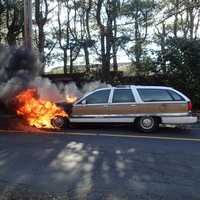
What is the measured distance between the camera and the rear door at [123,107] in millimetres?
13188

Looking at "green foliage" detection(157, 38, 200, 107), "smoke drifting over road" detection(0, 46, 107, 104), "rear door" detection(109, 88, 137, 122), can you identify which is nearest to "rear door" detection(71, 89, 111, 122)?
"rear door" detection(109, 88, 137, 122)

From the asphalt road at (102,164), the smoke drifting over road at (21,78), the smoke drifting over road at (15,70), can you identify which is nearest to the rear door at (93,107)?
the asphalt road at (102,164)

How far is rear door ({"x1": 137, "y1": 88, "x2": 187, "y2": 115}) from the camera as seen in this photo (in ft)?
42.7

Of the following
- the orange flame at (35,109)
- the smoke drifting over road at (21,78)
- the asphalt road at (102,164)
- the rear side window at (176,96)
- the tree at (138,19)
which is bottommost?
the asphalt road at (102,164)

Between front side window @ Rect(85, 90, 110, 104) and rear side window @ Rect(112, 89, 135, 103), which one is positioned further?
front side window @ Rect(85, 90, 110, 104)

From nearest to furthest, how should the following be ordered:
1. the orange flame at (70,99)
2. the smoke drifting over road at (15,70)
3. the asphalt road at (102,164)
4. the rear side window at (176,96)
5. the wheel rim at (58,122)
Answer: the asphalt road at (102,164)
the rear side window at (176,96)
the wheel rim at (58,122)
the orange flame at (70,99)
the smoke drifting over road at (15,70)

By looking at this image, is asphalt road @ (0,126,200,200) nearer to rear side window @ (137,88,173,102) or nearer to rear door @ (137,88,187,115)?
rear door @ (137,88,187,115)

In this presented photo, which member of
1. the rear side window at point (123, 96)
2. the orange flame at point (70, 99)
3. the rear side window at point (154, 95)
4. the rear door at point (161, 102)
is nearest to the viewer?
the rear door at point (161, 102)

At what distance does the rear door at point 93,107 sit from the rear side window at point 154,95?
122cm

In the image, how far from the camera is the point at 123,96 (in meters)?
13.4

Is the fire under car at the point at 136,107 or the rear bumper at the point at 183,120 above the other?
the fire under car at the point at 136,107

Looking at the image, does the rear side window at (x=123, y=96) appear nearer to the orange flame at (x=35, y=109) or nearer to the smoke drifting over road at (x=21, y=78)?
the orange flame at (x=35, y=109)

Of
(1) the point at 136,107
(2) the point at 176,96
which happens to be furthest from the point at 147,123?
(2) the point at 176,96

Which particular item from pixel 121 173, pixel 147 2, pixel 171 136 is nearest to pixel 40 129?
pixel 171 136
